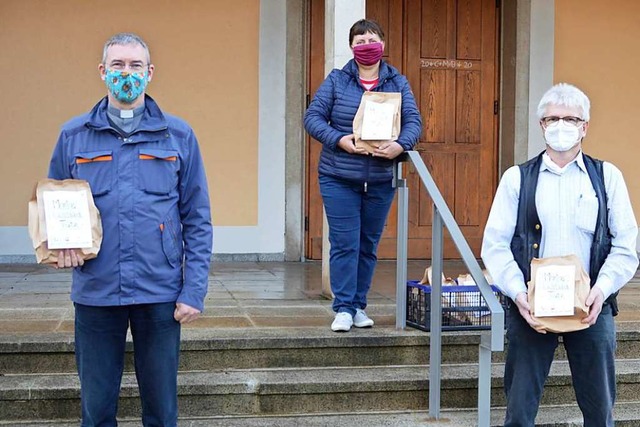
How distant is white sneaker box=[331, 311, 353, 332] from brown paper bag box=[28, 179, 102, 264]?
1.99m

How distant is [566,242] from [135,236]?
5.26 ft

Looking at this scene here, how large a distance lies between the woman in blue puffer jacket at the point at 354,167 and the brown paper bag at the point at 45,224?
1.99m

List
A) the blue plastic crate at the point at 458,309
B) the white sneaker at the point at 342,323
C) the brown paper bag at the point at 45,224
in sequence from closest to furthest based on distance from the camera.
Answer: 1. the brown paper bag at the point at 45,224
2. the white sneaker at the point at 342,323
3. the blue plastic crate at the point at 458,309

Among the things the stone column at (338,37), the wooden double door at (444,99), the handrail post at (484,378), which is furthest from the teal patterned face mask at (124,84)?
the wooden double door at (444,99)

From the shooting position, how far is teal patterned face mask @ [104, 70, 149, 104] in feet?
10.2

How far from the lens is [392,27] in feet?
27.2

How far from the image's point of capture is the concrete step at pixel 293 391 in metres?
4.25

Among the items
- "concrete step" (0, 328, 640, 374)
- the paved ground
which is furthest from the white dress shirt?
the paved ground

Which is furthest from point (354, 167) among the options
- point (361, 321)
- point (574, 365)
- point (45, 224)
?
point (45, 224)

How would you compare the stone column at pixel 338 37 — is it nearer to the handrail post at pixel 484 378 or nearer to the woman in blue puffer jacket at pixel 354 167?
the woman in blue puffer jacket at pixel 354 167

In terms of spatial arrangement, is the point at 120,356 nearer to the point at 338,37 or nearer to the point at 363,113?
the point at 363,113

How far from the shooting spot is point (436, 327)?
4.36 meters

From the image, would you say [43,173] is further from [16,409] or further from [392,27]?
[16,409]

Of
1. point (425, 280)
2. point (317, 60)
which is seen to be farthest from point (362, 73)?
point (317, 60)
